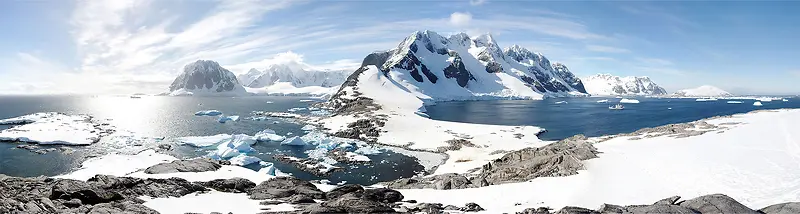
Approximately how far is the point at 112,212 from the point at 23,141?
73.3 m

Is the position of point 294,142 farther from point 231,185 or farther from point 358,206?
point 358,206

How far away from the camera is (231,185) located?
26328 mm

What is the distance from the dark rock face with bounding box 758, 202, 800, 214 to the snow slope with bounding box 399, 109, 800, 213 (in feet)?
6.47

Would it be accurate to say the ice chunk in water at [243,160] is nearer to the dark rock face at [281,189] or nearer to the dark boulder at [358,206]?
the dark rock face at [281,189]

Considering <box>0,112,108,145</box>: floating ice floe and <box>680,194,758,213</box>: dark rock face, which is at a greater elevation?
<box>680,194,758,213</box>: dark rock face

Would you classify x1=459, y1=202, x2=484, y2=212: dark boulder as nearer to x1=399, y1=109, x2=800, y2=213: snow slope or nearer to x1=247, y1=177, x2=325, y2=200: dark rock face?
x1=399, y1=109, x2=800, y2=213: snow slope

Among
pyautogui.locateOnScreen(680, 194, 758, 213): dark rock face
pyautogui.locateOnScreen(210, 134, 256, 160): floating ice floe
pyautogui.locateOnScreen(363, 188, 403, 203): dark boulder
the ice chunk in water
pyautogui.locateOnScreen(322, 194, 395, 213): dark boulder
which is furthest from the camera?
pyautogui.locateOnScreen(210, 134, 256, 160): floating ice floe

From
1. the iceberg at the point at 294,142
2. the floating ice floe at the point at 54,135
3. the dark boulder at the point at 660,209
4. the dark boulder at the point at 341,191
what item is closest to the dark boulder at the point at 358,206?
the dark boulder at the point at 341,191

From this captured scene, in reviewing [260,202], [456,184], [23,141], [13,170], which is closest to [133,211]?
[260,202]

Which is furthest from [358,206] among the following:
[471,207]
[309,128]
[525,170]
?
[309,128]

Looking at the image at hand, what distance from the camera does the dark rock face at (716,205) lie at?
17672 millimetres

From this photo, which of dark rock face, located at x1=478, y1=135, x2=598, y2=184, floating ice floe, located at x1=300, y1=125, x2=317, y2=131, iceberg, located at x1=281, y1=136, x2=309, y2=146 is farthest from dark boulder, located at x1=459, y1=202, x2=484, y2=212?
floating ice floe, located at x1=300, y1=125, x2=317, y2=131

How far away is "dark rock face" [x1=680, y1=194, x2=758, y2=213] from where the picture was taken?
1767 cm

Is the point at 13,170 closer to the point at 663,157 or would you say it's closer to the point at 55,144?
the point at 55,144
